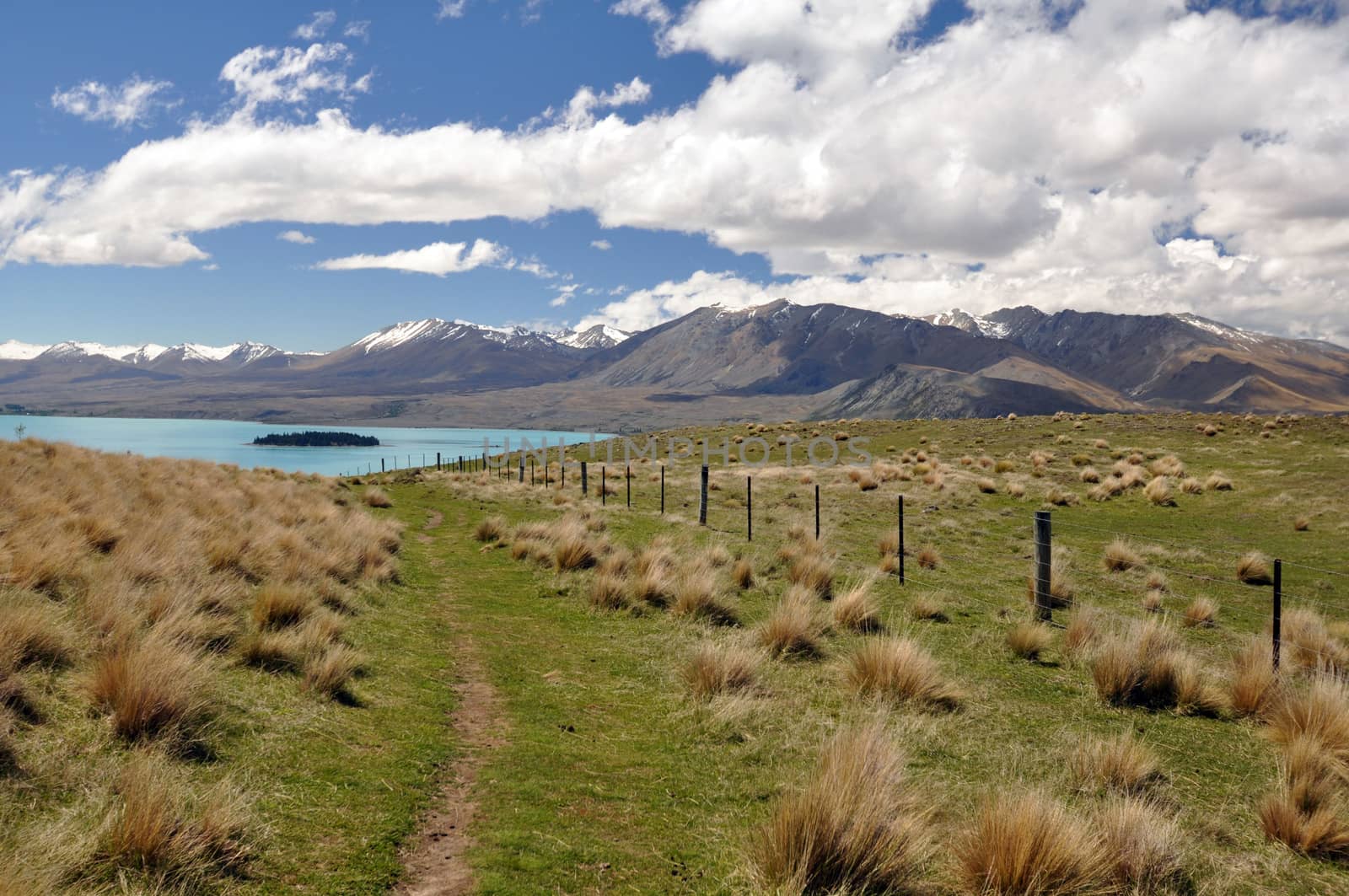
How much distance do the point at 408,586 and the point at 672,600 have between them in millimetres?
5481

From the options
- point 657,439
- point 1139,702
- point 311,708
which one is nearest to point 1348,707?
point 1139,702

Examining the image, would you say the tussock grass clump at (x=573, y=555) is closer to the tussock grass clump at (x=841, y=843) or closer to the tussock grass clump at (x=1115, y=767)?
the tussock grass clump at (x=1115, y=767)

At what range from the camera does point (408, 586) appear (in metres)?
14.5

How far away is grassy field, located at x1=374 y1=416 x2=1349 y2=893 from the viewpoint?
5094mm

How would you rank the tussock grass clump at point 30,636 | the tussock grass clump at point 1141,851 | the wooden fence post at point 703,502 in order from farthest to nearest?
the wooden fence post at point 703,502 < the tussock grass clump at point 30,636 < the tussock grass clump at point 1141,851

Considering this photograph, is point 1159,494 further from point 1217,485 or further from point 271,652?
point 271,652

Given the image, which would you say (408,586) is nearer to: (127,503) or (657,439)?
(127,503)

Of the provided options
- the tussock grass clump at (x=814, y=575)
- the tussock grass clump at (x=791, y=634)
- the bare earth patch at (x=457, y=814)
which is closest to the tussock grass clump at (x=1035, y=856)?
the bare earth patch at (x=457, y=814)

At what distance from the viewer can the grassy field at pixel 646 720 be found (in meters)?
4.51

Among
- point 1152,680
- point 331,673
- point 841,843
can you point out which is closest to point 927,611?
point 1152,680

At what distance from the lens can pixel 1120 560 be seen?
678 inches

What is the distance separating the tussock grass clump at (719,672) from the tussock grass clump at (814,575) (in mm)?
4740

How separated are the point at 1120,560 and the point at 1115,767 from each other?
13.1 meters

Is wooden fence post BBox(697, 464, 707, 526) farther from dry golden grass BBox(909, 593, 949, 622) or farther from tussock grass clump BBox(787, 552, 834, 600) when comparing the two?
dry golden grass BBox(909, 593, 949, 622)
